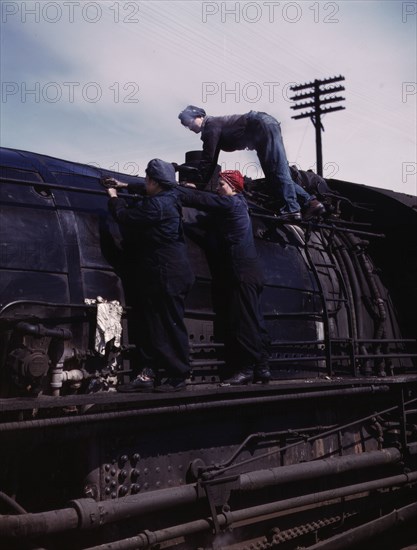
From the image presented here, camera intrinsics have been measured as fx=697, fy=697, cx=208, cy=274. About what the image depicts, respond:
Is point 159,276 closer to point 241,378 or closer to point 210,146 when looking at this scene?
point 241,378

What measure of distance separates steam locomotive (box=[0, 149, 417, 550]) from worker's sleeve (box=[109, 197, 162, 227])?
5.7 inches

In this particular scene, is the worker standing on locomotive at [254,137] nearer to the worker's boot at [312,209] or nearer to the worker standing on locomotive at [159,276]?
the worker's boot at [312,209]

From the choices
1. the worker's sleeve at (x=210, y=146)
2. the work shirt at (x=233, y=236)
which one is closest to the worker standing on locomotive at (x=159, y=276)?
the work shirt at (x=233, y=236)

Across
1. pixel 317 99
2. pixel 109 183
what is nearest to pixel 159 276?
pixel 109 183

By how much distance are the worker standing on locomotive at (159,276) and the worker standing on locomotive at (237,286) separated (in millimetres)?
375

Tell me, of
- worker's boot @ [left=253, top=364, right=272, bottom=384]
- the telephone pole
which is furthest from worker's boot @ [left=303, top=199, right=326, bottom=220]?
the telephone pole

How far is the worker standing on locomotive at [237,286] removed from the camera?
5090 millimetres

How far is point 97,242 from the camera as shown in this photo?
4.55 meters

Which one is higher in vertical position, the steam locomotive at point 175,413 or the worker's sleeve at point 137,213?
the worker's sleeve at point 137,213

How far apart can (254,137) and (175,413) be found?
3179 mm

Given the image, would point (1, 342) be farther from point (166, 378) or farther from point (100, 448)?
point (166, 378)

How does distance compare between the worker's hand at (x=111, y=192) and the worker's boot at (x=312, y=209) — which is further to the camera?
the worker's boot at (x=312, y=209)

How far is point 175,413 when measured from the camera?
423cm

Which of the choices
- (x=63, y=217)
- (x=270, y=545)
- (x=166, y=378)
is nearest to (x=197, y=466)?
(x=166, y=378)
